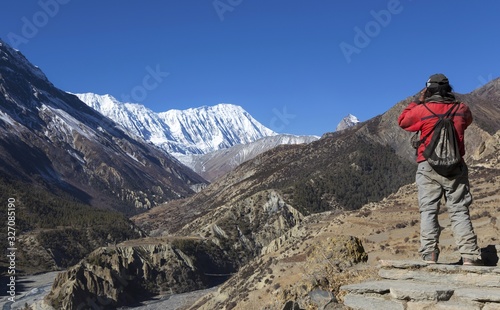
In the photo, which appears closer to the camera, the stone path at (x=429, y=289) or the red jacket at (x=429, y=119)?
the stone path at (x=429, y=289)

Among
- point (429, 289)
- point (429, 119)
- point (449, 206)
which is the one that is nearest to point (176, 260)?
point (449, 206)

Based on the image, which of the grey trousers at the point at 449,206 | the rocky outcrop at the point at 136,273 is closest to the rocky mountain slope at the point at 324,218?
the rocky outcrop at the point at 136,273

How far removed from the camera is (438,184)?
8266 mm

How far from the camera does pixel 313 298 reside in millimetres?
10031

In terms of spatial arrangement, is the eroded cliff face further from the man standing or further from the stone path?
the man standing

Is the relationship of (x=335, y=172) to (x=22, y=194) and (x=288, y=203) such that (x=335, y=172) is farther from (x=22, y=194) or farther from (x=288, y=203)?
(x=22, y=194)

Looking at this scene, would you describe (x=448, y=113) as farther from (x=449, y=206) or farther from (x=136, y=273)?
(x=136, y=273)

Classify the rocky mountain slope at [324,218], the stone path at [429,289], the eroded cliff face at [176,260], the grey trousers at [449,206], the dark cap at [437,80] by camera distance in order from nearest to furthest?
1. the stone path at [429,289]
2. the grey trousers at [449,206]
3. the dark cap at [437,80]
4. the rocky mountain slope at [324,218]
5. the eroded cliff face at [176,260]

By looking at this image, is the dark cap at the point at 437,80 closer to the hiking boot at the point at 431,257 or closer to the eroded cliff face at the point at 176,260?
the hiking boot at the point at 431,257

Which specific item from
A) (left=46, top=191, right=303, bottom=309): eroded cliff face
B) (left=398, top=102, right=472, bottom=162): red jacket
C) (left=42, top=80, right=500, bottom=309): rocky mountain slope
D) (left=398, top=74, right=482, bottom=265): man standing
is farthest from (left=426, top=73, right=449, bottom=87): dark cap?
(left=46, top=191, right=303, bottom=309): eroded cliff face

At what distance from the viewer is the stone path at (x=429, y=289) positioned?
6.86 m

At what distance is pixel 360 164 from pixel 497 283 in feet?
444

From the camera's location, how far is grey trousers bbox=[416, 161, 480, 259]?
801cm

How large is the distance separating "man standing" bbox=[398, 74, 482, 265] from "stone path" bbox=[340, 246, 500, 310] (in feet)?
1.48
